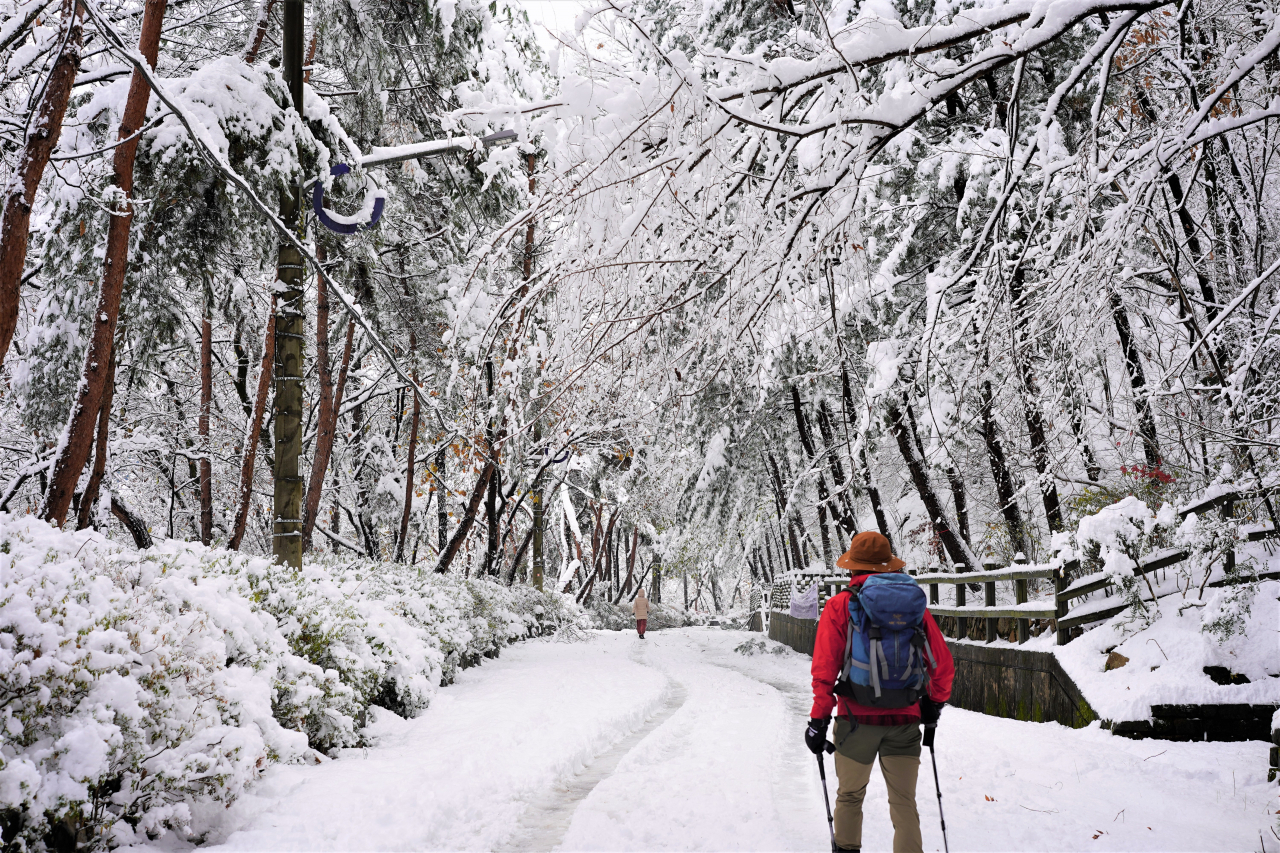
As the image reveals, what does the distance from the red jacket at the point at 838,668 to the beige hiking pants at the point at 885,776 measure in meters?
0.09

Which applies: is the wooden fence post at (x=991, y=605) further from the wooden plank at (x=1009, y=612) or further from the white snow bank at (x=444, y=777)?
the white snow bank at (x=444, y=777)

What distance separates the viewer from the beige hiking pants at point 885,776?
3918mm

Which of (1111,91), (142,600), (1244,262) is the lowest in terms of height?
(142,600)

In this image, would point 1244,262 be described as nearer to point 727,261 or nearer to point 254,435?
point 727,261

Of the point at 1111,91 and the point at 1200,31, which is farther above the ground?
the point at 1200,31

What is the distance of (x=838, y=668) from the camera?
3.99 meters

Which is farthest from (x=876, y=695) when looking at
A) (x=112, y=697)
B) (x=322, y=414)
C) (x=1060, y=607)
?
(x=322, y=414)

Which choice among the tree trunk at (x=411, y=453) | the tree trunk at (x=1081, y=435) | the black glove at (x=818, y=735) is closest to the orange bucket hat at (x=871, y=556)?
the black glove at (x=818, y=735)

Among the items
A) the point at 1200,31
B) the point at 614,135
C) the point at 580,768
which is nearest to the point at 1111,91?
the point at 1200,31

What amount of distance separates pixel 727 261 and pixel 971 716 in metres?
7.22

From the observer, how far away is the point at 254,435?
34.5 ft

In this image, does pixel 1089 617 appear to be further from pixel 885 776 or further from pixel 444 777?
pixel 444 777

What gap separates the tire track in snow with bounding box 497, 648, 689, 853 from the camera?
453 cm

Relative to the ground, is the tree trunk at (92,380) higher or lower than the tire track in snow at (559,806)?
higher
